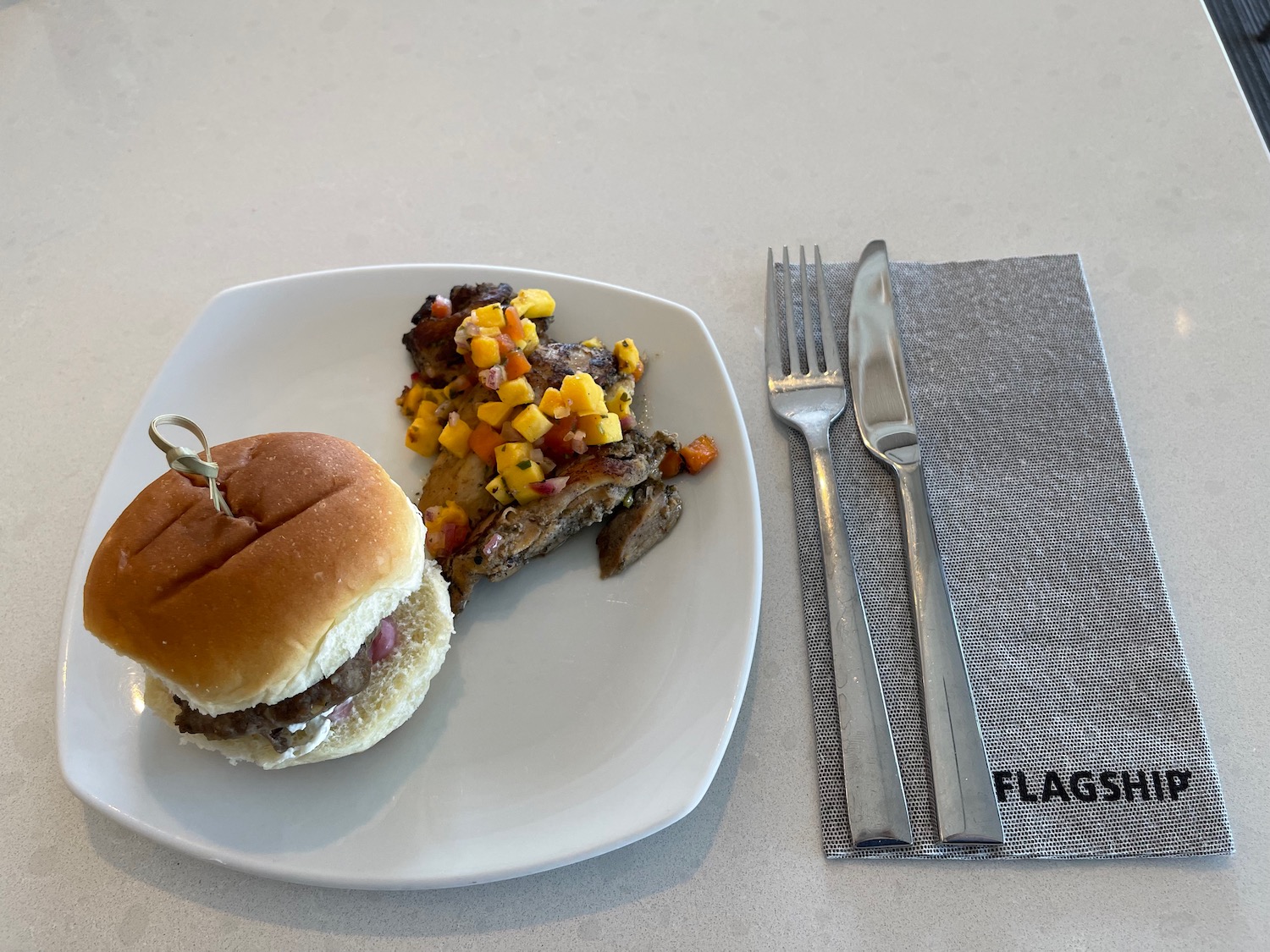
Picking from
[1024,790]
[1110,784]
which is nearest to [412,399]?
[1024,790]

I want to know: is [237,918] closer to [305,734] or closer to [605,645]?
[305,734]

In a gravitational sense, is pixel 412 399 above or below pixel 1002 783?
above

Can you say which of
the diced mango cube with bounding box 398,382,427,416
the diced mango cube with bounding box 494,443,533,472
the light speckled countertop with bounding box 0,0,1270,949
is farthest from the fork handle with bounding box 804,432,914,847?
the diced mango cube with bounding box 398,382,427,416

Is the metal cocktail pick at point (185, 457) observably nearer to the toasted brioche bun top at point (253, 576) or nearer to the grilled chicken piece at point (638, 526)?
the toasted brioche bun top at point (253, 576)

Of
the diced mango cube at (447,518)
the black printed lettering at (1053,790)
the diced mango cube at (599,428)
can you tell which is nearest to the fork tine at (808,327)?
the diced mango cube at (599,428)

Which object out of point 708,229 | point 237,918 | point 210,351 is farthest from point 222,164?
point 237,918

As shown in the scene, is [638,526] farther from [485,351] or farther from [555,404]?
[485,351]
